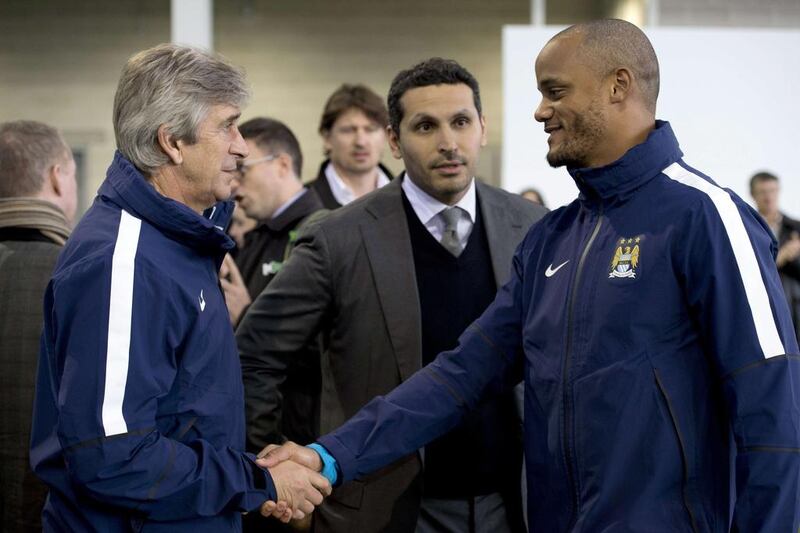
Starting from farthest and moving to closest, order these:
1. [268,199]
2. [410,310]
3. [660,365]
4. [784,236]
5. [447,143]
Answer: [784,236]
[268,199]
[447,143]
[410,310]
[660,365]

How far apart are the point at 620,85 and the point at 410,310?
78cm

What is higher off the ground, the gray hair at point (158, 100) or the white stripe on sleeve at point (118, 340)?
the gray hair at point (158, 100)

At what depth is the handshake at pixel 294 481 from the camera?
7.57 ft

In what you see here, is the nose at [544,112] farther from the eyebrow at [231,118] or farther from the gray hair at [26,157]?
the gray hair at [26,157]

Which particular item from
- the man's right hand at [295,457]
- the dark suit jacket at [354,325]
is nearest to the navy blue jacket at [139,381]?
the man's right hand at [295,457]

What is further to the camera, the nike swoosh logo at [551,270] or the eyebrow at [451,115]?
the eyebrow at [451,115]

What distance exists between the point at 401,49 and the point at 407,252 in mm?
8629

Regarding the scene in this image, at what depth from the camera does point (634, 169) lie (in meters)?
2.06

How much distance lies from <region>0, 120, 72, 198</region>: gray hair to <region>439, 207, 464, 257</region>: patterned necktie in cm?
108

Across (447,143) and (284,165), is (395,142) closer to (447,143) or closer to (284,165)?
(447,143)

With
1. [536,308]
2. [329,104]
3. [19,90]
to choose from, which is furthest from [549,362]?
[19,90]

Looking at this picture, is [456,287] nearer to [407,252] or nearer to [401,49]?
[407,252]

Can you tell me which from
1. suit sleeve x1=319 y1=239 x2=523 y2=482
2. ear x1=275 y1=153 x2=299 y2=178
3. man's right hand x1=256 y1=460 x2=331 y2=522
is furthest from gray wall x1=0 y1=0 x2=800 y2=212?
man's right hand x1=256 y1=460 x2=331 y2=522

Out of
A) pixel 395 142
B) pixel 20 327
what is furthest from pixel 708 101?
pixel 20 327
